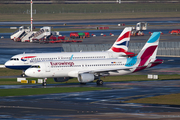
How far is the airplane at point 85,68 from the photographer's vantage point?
58406 mm

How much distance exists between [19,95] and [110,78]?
22930 millimetres

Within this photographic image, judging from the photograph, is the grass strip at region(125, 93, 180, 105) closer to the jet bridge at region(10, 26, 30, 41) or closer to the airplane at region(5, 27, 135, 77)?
the airplane at region(5, 27, 135, 77)

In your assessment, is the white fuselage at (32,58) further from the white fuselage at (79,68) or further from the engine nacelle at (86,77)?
the engine nacelle at (86,77)

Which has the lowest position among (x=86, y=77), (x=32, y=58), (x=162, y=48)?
(x=86, y=77)

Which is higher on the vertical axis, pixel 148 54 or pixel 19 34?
pixel 19 34

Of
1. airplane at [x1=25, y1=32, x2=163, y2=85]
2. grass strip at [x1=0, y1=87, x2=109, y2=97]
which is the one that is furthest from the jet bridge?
grass strip at [x1=0, y1=87, x2=109, y2=97]

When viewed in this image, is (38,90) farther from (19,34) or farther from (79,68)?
(19,34)

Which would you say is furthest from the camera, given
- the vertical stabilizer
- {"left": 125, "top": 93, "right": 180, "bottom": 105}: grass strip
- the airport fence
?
the airport fence

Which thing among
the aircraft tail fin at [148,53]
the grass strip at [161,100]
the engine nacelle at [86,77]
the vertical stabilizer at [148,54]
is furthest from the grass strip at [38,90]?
the grass strip at [161,100]

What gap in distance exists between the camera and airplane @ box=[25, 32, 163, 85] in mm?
58406

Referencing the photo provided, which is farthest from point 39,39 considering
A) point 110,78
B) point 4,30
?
point 110,78

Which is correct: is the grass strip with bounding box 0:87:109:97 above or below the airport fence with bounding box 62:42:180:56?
below

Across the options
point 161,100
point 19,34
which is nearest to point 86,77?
point 161,100

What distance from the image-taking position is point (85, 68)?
6009 centimetres
